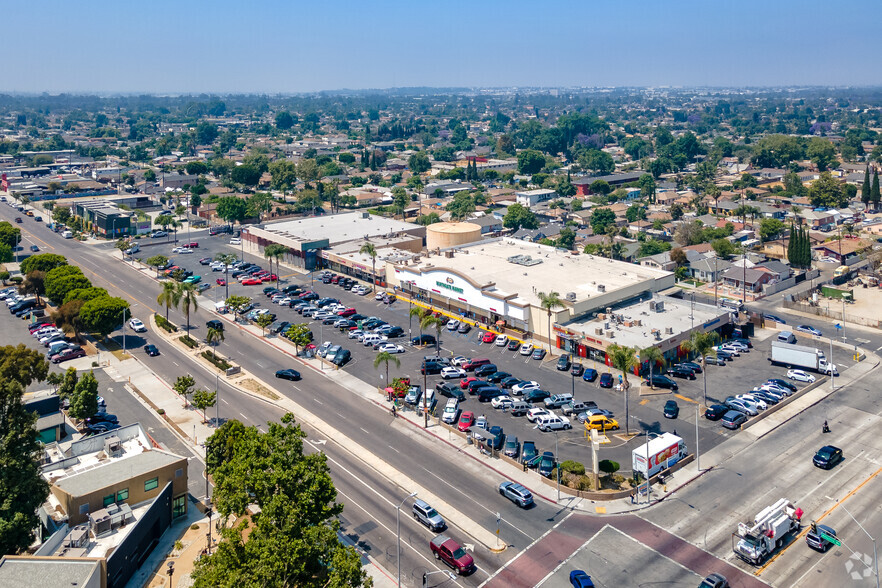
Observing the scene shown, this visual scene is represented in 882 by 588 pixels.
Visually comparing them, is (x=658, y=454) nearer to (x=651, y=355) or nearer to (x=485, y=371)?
(x=651, y=355)

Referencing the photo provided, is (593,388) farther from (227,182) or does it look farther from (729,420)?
(227,182)

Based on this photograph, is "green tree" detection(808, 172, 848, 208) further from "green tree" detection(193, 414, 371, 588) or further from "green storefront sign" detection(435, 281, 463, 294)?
"green tree" detection(193, 414, 371, 588)

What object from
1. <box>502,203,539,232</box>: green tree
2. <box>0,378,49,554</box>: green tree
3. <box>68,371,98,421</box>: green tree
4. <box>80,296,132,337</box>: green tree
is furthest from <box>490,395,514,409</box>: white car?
<box>502,203,539,232</box>: green tree

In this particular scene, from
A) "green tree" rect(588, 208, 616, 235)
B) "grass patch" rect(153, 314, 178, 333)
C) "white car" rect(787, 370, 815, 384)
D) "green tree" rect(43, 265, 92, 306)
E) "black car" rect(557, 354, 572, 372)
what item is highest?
"green tree" rect(588, 208, 616, 235)

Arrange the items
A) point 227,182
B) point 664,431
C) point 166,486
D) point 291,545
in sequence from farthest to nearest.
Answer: point 227,182, point 664,431, point 166,486, point 291,545

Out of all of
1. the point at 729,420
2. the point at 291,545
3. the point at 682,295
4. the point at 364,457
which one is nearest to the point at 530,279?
the point at 682,295

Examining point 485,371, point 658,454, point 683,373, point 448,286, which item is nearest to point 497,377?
point 485,371
